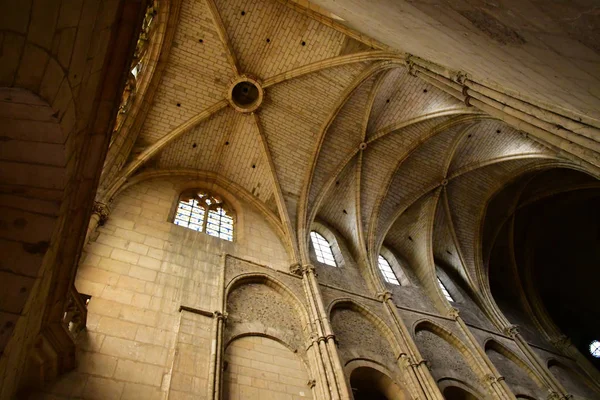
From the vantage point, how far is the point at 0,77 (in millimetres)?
2469

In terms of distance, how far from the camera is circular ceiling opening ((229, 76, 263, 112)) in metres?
12.6

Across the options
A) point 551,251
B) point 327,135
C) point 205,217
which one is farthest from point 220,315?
point 551,251

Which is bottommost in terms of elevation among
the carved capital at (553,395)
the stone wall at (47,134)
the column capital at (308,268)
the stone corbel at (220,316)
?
the stone wall at (47,134)

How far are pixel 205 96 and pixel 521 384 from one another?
12.5 meters

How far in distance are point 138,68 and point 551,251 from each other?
1923cm

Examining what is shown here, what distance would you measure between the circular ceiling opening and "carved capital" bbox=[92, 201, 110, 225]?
5189mm

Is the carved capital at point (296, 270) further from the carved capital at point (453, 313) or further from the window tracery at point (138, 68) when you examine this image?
the window tracery at point (138, 68)

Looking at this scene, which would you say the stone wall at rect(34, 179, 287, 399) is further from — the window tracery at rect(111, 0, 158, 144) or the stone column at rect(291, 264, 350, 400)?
the window tracery at rect(111, 0, 158, 144)

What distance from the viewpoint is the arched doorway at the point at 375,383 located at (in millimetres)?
9125

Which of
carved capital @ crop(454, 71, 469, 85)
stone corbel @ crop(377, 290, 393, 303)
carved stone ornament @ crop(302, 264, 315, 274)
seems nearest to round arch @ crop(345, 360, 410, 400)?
stone corbel @ crop(377, 290, 393, 303)

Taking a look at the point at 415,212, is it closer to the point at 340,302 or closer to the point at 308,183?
the point at 308,183

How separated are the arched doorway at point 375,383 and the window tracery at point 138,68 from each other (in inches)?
344

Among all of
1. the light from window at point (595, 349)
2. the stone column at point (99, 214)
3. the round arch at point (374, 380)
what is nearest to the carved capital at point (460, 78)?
the round arch at point (374, 380)

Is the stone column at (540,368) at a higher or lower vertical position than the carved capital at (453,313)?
lower
